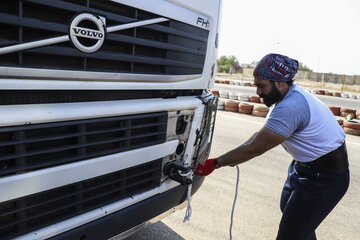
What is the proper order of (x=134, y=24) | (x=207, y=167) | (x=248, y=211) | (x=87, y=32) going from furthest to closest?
(x=248, y=211), (x=207, y=167), (x=134, y=24), (x=87, y=32)

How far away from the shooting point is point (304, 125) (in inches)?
86.7

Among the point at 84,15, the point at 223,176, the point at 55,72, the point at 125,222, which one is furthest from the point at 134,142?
the point at 223,176

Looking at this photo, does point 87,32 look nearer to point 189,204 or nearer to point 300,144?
point 189,204

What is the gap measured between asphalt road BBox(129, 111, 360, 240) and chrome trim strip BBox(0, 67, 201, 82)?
1660mm

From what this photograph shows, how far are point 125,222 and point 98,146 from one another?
561 mm

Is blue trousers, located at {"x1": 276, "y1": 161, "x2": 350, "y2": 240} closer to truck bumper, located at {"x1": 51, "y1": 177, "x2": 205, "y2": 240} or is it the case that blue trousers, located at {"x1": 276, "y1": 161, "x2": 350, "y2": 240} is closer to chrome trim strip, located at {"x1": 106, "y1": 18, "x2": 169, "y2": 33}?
truck bumper, located at {"x1": 51, "y1": 177, "x2": 205, "y2": 240}

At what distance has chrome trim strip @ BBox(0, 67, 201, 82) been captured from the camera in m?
1.36

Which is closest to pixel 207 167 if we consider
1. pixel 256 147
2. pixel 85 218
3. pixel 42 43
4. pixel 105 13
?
pixel 256 147

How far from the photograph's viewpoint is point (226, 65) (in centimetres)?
7638

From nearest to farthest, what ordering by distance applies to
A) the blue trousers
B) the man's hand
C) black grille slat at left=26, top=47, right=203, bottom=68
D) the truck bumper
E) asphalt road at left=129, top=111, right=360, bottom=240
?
black grille slat at left=26, top=47, right=203, bottom=68 < the truck bumper < the blue trousers < the man's hand < asphalt road at left=129, top=111, right=360, bottom=240

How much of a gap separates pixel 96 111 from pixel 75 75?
8.9 inches

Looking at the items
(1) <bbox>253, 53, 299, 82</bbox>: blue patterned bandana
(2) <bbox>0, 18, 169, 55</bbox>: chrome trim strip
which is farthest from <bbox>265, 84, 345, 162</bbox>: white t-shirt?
(2) <bbox>0, 18, 169, 55</bbox>: chrome trim strip

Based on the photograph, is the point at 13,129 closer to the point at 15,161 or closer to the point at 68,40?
the point at 15,161

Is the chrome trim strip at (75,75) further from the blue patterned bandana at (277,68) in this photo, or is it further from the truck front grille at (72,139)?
the blue patterned bandana at (277,68)
